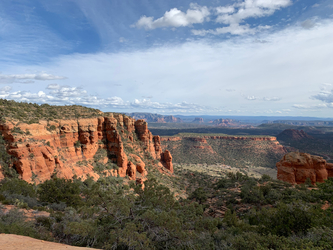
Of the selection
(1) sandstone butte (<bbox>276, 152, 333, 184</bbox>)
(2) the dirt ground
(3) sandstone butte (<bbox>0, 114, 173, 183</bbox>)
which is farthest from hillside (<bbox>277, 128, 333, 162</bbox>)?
(2) the dirt ground

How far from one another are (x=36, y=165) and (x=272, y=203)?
106 feet

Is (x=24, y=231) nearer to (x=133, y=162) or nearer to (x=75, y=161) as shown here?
(x=75, y=161)

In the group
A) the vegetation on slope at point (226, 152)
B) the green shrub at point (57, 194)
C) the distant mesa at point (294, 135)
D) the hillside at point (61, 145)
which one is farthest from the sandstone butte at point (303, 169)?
the distant mesa at point (294, 135)

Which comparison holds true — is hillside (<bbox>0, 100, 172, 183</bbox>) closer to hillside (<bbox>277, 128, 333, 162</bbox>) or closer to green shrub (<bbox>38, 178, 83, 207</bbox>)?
green shrub (<bbox>38, 178, 83, 207</bbox>)

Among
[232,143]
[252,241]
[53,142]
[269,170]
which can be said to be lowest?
[269,170]

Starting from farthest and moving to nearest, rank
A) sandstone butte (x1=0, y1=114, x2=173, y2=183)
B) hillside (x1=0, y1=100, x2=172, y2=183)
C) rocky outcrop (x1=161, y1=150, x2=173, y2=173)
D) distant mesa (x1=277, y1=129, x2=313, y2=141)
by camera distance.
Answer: distant mesa (x1=277, y1=129, x2=313, y2=141) → rocky outcrop (x1=161, y1=150, x2=173, y2=173) → sandstone butte (x1=0, y1=114, x2=173, y2=183) → hillside (x1=0, y1=100, x2=172, y2=183)

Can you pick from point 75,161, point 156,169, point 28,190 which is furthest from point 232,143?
point 28,190

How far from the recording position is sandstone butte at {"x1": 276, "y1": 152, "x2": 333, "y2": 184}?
3309 centimetres

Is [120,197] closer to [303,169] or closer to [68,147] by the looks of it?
[68,147]

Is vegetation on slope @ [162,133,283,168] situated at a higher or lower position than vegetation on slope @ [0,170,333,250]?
lower

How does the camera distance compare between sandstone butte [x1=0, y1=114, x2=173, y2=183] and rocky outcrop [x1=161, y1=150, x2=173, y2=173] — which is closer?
sandstone butte [x1=0, y1=114, x2=173, y2=183]

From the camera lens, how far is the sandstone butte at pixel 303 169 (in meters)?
33.1

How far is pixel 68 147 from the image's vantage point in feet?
92.8

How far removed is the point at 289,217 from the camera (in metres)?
13.6
